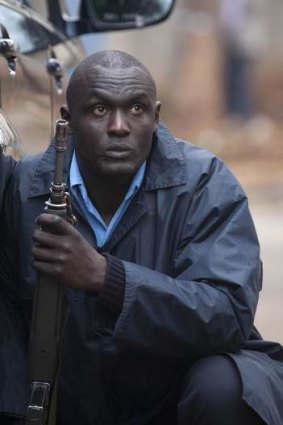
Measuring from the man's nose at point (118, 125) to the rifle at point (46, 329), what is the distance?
0.27 meters

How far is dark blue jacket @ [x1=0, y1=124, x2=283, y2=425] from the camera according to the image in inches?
141

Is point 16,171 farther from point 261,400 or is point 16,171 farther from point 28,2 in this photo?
point 28,2

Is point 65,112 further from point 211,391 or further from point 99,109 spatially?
point 211,391

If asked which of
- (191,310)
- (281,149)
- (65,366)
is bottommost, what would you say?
(281,149)

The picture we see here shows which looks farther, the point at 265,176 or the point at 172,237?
the point at 265,176

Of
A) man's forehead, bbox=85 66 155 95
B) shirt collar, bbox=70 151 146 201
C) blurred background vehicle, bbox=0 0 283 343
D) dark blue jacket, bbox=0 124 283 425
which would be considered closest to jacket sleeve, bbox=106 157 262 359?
dark blue jacket, bbox=0 124 283 425

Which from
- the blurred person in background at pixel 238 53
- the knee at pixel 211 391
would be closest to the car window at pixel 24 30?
the knee at pixel 211 391

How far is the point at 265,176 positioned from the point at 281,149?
206 cm

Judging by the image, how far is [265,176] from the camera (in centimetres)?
1384

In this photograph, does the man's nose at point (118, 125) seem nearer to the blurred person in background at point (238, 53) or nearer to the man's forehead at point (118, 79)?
the man's forehead at point (118, 79)

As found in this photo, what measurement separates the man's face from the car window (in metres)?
0.78

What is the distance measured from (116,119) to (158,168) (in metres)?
0.18

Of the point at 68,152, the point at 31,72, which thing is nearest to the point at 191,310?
the point at 68,152

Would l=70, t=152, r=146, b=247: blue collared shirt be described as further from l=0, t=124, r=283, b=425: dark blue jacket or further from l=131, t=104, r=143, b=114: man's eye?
l=131, t=104, r=143, b=114: man's eye
